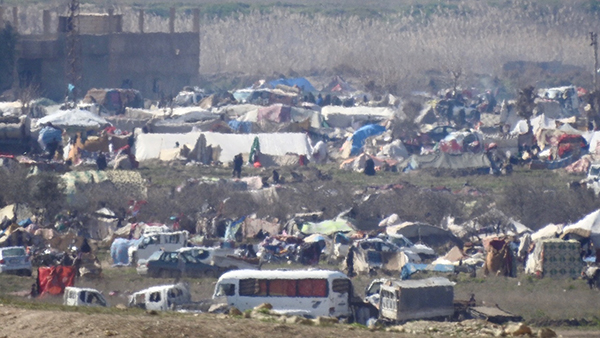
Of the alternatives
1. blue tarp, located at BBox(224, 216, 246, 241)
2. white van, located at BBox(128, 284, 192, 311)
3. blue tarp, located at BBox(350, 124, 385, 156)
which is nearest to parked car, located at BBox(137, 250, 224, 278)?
white van, located at BBox(128, 284, 192, 311)

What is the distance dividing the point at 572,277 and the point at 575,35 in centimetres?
5028

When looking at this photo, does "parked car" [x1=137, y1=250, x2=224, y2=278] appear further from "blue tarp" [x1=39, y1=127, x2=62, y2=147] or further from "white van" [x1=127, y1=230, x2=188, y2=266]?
"blue tarp" [x1=39, y1=127, x2=62, y2=147]

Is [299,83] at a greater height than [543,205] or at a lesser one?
greater

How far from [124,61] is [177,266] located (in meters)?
35.1

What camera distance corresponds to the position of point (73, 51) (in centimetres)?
4531

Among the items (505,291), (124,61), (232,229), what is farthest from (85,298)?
(124,61)

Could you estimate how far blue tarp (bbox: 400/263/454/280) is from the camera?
1616cm

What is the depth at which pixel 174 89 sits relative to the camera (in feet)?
176

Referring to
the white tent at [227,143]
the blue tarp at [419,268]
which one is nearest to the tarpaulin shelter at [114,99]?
the white tent at [227,143]

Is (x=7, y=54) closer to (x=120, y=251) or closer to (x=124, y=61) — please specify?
(x=124, y=61)

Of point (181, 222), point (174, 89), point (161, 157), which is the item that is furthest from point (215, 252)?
point (174, 89)

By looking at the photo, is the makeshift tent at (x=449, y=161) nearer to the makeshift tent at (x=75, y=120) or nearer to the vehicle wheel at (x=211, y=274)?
the makeshift tent at (x=75, y=120)

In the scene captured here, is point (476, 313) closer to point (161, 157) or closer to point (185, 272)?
point (185, 272)

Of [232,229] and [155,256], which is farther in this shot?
[232,229]
